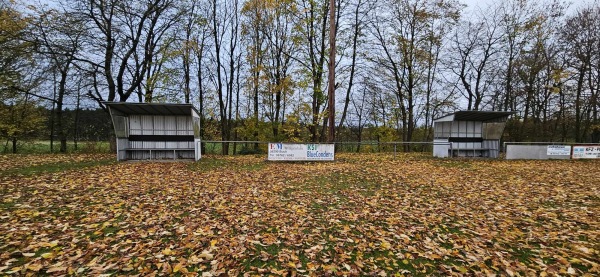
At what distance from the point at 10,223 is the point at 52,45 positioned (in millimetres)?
15048

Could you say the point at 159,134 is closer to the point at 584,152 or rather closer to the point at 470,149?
the point at 470,149

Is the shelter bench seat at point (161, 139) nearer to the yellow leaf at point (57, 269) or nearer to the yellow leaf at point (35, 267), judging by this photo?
the yellow leaf at point (35, 267)

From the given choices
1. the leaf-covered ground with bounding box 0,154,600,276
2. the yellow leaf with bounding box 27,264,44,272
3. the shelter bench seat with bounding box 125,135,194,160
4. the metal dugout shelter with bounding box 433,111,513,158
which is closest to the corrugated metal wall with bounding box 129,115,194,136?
the shelter bench seat with bounding box 125,135,194,160

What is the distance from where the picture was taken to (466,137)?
56.3 feet

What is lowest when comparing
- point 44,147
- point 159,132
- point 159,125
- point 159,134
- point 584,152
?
point 584,152

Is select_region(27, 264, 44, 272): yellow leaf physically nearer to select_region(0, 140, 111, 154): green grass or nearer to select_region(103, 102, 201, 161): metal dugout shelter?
select_region(103, 102, 201, 161): metal dugout shelter

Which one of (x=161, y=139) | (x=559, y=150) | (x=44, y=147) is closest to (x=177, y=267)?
(x=161, y=139)

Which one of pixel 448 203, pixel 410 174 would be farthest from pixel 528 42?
pixel 448 203

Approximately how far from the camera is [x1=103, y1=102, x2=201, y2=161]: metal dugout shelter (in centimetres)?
1355

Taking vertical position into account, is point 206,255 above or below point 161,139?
below

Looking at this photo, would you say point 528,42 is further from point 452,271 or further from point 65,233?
point 65,233

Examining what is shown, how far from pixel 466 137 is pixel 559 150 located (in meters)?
4.94

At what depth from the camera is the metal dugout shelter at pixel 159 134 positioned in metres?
13.5

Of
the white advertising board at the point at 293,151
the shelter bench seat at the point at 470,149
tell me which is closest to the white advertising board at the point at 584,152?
the shelter bench seat at the point at 470,149
